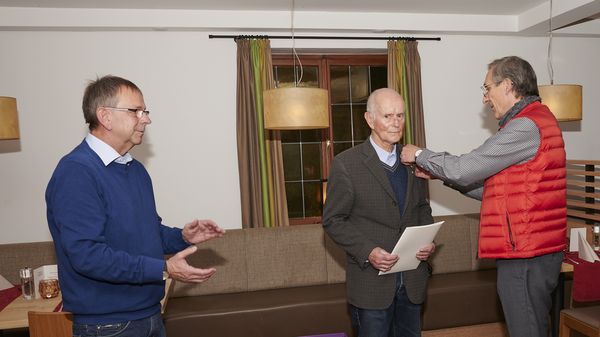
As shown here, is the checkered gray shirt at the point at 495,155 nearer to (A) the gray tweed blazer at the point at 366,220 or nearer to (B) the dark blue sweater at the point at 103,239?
(A) the gray tweed blazer at the point at 366,220

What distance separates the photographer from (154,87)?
4.68 metres

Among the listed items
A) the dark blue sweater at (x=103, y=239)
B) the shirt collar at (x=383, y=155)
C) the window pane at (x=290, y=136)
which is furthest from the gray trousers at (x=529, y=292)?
the window pane at (x=290, y=136)

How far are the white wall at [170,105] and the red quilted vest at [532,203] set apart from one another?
3.14 meters

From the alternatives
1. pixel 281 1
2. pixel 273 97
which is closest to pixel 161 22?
pixel 281 1

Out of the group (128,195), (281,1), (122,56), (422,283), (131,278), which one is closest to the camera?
(131,278)

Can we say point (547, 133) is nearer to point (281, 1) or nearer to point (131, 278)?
point (131, 278)

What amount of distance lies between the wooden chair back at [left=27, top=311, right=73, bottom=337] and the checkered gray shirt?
5.47ft

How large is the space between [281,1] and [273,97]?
1.71 metres

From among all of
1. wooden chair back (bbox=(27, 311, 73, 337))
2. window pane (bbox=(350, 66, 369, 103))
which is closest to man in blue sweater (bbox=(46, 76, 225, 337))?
wooden chair back (bbox=(27, 311, 73, 337))

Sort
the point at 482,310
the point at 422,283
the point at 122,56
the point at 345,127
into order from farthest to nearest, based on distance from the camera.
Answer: the point at 345,127, the point at 122,56, the point at 482,310, the point at 422,283

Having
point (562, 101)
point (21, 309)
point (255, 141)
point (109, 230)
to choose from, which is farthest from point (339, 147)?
point (109, 230)

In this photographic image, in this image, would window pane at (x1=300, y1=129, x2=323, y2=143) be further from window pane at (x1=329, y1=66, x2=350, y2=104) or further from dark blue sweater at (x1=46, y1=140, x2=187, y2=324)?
dark blue sweater at (x1=46, y1=140, x2=187, y2=324)

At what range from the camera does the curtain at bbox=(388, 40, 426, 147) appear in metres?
5.02

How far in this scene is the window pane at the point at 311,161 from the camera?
5.21m
